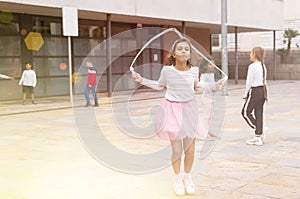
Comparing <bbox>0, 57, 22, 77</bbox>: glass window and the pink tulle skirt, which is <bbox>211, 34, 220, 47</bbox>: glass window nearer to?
<bbox>0, 57, 22, 77</bbox>: glass window

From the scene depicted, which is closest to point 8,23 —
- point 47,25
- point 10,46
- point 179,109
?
point 10,46

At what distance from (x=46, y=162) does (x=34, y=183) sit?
46.2 inches

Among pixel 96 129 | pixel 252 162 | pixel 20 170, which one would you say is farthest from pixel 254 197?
pixel 96 129

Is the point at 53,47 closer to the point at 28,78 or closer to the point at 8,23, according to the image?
the point at 8,23

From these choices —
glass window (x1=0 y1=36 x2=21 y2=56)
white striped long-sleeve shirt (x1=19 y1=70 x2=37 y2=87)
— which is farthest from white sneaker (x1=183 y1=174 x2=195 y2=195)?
glass window (x1=0 y1=36 x2=21 y2=56)

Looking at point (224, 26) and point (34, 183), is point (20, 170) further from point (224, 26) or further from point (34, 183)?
point (224, 26)

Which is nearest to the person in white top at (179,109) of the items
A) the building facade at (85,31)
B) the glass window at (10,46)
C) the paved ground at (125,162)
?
the paved ground at (125,162)

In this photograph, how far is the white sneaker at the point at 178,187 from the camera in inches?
198

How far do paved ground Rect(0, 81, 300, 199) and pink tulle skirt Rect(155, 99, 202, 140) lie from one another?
0.70 metres

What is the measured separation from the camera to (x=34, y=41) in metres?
19.5

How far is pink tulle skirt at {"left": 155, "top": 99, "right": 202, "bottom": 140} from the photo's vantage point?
5000 mm

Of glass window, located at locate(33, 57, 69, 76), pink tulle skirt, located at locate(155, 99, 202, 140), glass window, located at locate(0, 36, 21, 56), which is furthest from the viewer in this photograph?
glass window, located at locate(33, 57, 69, 76)

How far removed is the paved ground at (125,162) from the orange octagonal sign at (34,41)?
26.1 ft

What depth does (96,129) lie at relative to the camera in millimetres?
10234
